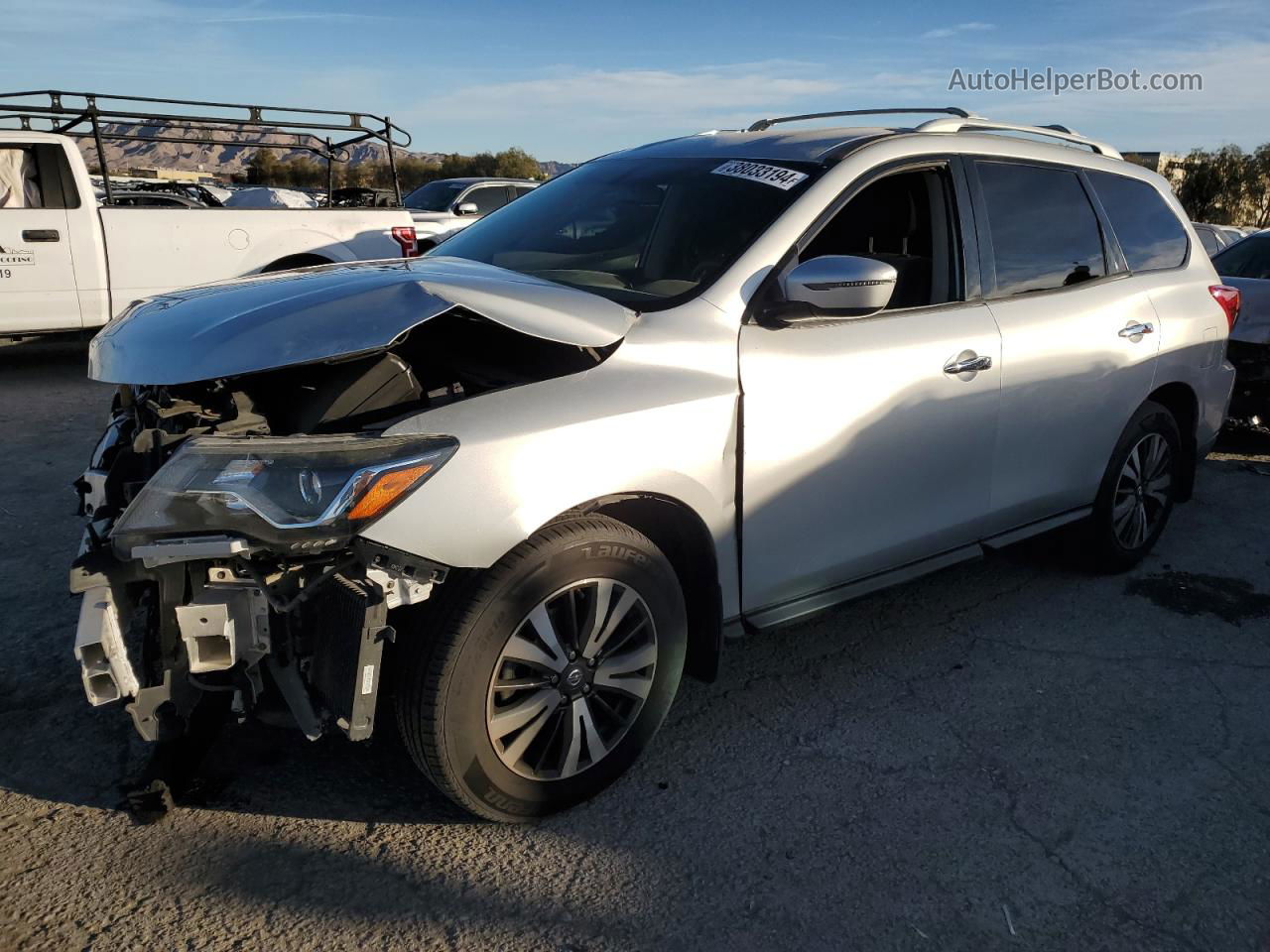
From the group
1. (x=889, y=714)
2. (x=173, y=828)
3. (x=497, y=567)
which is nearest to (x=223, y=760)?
(x=173, y=828)

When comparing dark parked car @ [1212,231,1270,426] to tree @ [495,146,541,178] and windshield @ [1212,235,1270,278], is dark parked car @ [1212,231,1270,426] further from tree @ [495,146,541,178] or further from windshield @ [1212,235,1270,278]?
tree @ [495,146,541,178]

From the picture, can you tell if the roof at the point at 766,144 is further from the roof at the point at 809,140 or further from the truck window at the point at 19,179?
the truck window at the point at 19,179

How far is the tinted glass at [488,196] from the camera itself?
14.3m

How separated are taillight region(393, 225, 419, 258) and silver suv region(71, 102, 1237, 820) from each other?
5.77 meters

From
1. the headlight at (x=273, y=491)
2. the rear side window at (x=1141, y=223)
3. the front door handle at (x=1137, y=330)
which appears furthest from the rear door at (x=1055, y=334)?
the headlight at (x=273, y=491)

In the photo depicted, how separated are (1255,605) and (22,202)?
9035mm

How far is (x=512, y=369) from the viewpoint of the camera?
2.84 meters

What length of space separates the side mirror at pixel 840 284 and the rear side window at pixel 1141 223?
2010 mm

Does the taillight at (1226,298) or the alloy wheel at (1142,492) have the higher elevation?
the taillight at (1226,298)

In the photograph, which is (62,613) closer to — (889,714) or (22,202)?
(889,714)

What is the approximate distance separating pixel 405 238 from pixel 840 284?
754cm

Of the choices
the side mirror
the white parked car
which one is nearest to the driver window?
the side mirror

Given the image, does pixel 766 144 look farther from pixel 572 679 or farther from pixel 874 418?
pixel 572 679

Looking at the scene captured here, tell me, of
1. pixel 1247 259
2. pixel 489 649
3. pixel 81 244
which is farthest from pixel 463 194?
pixel 489 649
